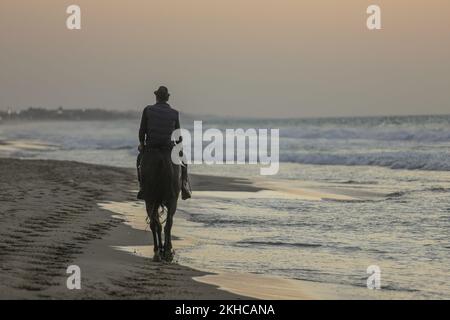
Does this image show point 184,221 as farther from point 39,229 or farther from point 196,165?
point 196,165

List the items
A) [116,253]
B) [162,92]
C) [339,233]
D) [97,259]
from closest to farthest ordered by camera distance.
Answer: [97,259], [162,92], [116,253], [339,233]

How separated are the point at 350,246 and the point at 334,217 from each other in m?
3.14

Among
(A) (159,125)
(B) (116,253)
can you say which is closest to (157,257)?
(B) (116,253)

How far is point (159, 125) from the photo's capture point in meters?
9.23

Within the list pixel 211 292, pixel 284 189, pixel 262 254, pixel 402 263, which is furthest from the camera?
pixel 284 189

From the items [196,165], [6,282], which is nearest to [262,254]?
[6,282]

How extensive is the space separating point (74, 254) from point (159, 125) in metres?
1.74

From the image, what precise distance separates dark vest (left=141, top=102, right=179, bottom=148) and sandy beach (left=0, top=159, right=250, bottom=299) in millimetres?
1390

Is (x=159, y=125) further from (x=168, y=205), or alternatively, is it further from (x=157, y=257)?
(x=157, y=257)

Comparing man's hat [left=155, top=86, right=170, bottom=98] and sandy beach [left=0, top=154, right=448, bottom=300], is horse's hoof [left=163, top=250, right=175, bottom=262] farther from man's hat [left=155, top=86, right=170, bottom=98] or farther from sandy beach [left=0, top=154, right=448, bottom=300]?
man's hat [left=155, top=86, right=170, bottom=98]

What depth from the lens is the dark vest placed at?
30.3ft

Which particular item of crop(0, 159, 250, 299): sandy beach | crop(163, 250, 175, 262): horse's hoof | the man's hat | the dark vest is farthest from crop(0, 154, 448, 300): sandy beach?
the man's hat

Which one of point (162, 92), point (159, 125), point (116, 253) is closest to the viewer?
point (159, 125)

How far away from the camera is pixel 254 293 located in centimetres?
753
